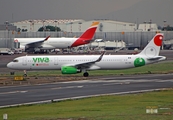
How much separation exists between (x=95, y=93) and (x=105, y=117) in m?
17.6

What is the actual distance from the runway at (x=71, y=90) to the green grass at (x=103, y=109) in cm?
299

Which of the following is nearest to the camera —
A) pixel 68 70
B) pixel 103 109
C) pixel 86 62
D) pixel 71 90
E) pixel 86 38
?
pixel 103 109

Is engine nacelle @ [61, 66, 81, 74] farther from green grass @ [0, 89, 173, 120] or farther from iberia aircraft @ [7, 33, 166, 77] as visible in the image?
green grass @ [0, 89, 173, 120]

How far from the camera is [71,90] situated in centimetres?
4991

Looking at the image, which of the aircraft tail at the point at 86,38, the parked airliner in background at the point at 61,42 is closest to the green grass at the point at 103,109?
the aircraft tail at the point at 86,38

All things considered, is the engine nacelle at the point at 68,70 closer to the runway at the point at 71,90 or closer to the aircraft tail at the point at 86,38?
the runway at the point at 71,90

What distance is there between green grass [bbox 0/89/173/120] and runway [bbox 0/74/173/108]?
2991 mm

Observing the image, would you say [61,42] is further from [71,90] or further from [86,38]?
[71,90]

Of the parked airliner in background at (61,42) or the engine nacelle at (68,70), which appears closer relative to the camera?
the engine nacelle at (68,70)

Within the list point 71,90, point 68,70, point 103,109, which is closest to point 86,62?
point 68,70

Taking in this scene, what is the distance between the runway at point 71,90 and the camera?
43.2 metres

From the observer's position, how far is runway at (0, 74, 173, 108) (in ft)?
142

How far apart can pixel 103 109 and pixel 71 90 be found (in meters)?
15.0

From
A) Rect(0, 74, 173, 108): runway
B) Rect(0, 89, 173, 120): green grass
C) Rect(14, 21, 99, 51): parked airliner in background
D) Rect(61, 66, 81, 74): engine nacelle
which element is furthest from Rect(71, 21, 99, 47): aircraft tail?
Rect(0, 89, 173, 120): green grass
